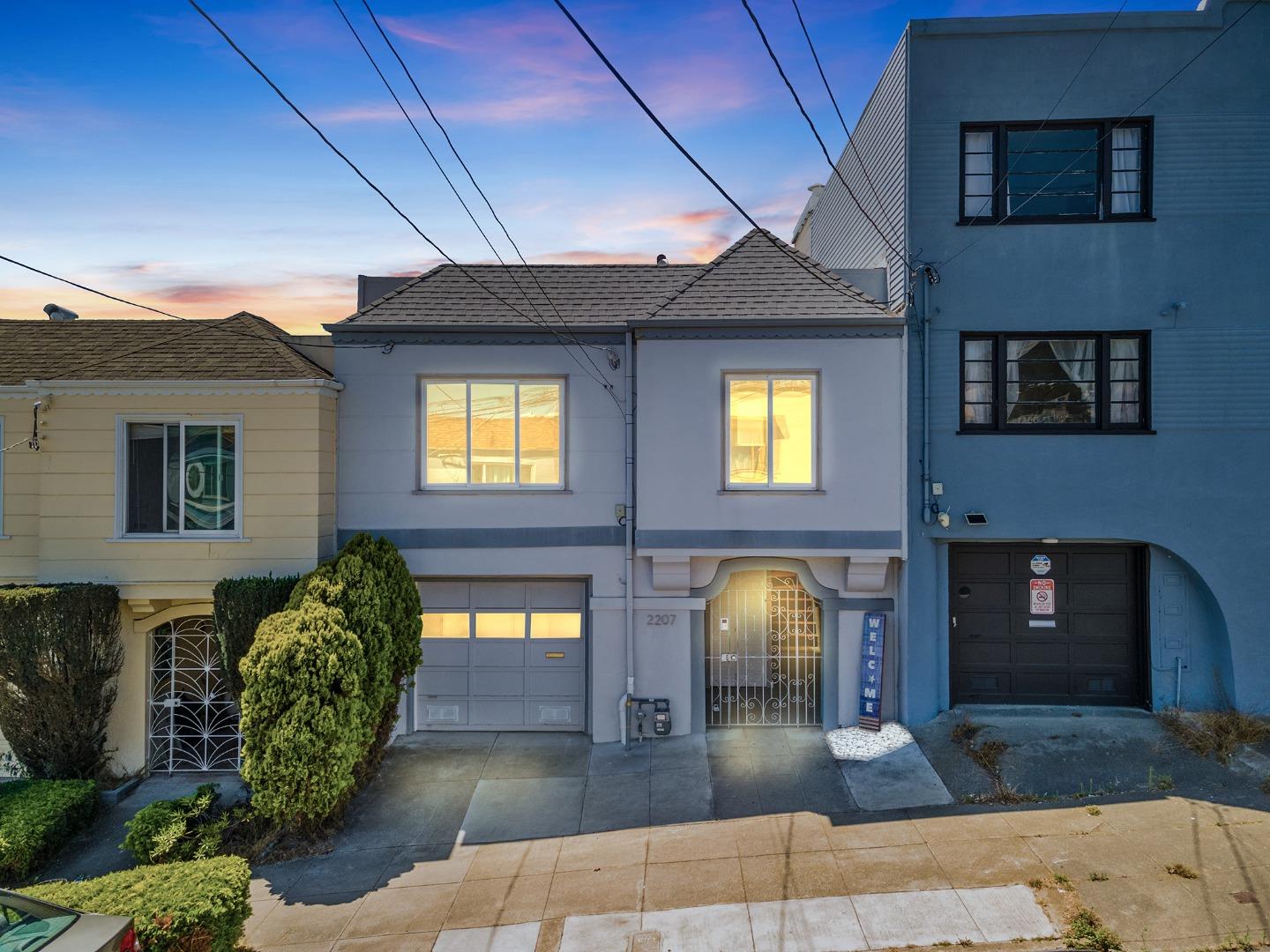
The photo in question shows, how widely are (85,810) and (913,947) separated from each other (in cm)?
931

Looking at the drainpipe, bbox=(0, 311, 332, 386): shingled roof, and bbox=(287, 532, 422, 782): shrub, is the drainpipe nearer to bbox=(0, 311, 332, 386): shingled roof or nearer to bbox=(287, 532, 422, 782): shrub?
bbox=(287, 532, 422, 782): shrub

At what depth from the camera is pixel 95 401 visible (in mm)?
10266

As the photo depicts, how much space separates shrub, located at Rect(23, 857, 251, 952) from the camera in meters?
5.77

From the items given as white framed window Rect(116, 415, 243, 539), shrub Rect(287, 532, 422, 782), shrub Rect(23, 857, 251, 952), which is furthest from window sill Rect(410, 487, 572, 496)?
shrub Rect(23, 857, 251, 952)

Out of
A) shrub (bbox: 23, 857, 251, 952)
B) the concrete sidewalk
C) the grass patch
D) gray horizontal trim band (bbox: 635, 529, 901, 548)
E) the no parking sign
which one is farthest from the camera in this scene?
the no parking sign

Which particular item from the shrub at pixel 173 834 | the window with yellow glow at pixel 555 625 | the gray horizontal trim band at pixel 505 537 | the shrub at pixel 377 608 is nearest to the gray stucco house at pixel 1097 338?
the gray horizontal trim band at pixel 505 537

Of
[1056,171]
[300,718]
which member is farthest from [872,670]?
[1056,171]

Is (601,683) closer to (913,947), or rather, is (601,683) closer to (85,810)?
(913,947)

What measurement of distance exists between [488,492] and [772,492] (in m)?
3.86

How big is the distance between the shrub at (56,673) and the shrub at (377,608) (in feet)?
10.1

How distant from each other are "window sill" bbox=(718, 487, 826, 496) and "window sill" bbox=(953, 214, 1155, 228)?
13.5 feet

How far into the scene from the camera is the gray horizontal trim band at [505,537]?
35.0 ft

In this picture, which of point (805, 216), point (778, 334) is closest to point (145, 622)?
point (778, 334)

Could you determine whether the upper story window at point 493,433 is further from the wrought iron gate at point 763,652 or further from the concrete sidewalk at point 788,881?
the concrete sidewalk at point 788,881
